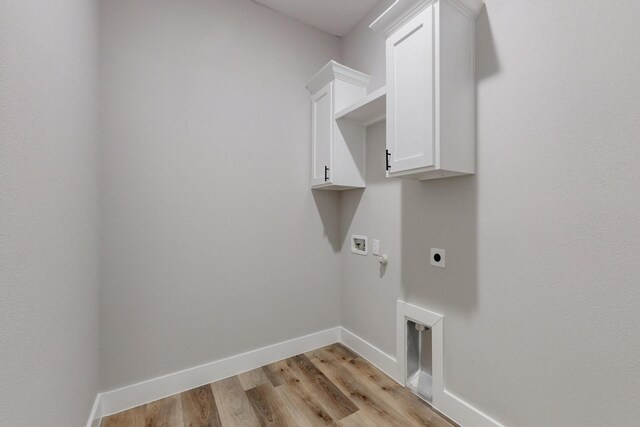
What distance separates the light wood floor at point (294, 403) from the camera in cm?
157

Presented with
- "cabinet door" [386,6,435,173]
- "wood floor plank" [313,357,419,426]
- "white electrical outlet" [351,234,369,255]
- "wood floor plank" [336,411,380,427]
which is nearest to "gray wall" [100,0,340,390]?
"white electrical outlet" [351,234,369,255]

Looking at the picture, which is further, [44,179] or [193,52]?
[193,52]

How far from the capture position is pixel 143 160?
5.65 ft

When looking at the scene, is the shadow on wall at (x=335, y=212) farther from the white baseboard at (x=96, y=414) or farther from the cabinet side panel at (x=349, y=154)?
Result: the white baseboard at (x=96, y=414)

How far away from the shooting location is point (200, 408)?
5.51 ft

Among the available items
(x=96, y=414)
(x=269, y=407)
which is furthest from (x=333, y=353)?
(x=96, y=414)

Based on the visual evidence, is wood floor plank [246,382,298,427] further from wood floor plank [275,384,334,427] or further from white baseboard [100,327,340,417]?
white baseboard [100,327,340,417]

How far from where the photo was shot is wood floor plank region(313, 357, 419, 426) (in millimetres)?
1570

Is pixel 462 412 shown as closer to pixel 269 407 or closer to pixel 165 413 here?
pixel 269 407

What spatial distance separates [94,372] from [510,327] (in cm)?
228

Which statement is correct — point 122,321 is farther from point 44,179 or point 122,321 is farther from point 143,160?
point 44,179

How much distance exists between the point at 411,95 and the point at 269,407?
207cm

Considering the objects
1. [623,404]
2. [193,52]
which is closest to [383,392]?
[623,404]

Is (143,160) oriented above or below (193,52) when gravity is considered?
below
